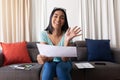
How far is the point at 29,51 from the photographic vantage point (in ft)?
12.8

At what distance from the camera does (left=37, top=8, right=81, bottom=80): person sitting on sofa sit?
7.48 ft

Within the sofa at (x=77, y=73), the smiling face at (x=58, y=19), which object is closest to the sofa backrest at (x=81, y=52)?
the sofa at (x=77, y=73)

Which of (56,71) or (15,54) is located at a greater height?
(15,54)

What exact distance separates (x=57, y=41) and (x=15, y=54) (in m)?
1.28

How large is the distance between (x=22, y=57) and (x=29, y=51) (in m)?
0.26

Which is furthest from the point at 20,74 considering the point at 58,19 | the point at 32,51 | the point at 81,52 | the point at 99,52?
the point at 99,52

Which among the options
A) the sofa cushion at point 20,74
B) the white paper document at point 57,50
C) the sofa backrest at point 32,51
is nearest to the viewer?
the white paper document at point 57,50

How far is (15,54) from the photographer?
3.61m

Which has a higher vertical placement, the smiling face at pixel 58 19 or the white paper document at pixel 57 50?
the smiling face at pixel 58 19

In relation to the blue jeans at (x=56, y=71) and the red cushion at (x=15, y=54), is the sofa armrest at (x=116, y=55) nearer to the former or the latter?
the red cushion at (x=15, y=54)

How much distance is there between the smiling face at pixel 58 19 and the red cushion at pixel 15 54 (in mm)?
1338

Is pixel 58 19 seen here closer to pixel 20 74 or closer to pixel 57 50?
pixel 57 50

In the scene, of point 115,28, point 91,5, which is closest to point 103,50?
point 115,28

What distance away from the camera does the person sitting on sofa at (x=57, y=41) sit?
2.28 m
